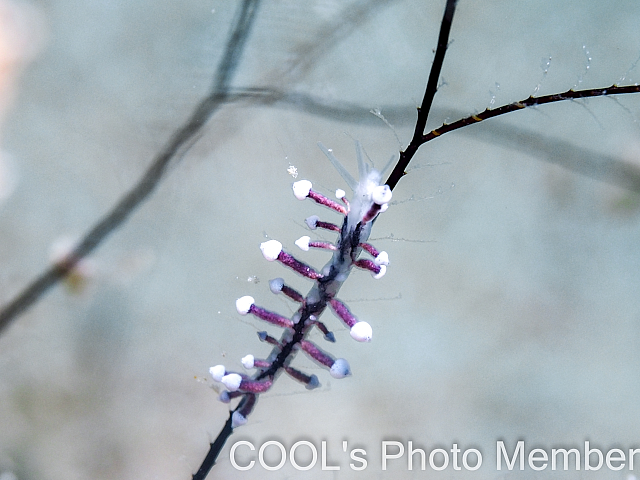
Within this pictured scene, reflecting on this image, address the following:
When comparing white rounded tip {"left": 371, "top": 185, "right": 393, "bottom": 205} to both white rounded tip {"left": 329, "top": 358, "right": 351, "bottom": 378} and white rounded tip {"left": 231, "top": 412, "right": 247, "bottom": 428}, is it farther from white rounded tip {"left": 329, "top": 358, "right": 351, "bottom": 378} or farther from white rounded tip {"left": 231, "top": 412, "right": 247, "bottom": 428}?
white rounded tip {"left": 231, "top": 412, "right": 247, "bottom": 428}

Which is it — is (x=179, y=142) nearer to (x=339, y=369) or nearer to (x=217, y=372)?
(x=217, y=372)

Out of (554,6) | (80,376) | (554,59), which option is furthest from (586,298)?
(80,376)

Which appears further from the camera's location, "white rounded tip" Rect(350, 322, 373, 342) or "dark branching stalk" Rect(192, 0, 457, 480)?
"white rounded tip" Rect(350, 322, 373, 342)

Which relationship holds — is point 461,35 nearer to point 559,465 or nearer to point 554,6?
point 554,6

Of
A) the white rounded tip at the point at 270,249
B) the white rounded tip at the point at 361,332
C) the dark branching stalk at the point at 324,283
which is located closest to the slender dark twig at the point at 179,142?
the dark branching stalk at the point at 324,283

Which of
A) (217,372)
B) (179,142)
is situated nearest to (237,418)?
(217,372)

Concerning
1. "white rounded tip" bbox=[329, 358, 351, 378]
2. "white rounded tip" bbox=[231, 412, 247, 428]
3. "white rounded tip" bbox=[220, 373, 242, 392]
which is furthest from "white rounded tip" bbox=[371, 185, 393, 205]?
"white rounded tip" bbox=[231, 412, 247, 428]
